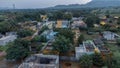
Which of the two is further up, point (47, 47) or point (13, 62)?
point (47, 47)

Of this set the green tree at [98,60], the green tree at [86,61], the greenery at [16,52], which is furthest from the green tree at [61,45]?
the greenery at [16,52]

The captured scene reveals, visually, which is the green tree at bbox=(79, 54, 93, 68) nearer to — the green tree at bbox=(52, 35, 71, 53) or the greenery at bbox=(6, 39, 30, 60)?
the green tree at bbox=(52, 35, 71, 53)

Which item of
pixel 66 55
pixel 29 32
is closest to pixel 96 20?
pixel 29 32

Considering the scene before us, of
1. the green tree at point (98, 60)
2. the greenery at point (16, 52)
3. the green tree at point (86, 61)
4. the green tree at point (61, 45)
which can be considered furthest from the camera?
the green tree at point (61, 45)

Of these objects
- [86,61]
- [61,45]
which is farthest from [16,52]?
[86,61]

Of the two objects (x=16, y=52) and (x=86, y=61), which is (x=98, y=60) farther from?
(x=16, y=52)

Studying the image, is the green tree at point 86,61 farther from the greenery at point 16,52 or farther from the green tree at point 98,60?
the greenery at point 16,52

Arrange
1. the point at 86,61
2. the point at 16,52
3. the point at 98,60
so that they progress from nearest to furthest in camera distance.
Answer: the point at 86,61
the point at 98,60
the point at 16,52

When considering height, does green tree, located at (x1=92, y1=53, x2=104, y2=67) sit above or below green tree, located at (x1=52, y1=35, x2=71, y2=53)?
below

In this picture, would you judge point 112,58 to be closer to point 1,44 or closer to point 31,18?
point 1,44

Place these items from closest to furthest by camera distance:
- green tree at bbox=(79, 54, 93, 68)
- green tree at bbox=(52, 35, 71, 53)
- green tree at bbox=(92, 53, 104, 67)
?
green tree at bbox=(79, 54, 93, 68), green tree at bbox=(92, 53, 104, 67), green tree at bbox=(52, 35, 71, 53)

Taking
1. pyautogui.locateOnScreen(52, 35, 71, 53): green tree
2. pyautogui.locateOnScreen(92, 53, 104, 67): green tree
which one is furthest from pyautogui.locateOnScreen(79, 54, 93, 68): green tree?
pyautogui.locateOnScreen(52, 35, 71, 53): green tree
